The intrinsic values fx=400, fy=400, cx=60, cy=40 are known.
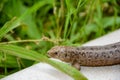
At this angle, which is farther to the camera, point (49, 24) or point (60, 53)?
point (49, 24)

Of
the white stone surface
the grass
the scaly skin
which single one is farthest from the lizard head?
the grass

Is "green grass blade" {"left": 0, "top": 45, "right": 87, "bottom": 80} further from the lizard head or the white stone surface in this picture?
the lizard head

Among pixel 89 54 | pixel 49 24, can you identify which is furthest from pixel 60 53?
pixel 49 24

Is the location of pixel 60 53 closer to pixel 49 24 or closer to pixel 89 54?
pixel 89 54

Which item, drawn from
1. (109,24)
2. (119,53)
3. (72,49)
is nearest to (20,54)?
(72,49)

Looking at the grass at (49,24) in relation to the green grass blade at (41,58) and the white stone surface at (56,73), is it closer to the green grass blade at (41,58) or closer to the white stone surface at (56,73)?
the white stone surface at (56,73)

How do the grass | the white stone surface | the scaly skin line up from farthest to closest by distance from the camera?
the grass → the scaly skin → the white stone surface

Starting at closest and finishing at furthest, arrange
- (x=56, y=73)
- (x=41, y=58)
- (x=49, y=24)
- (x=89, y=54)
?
(x=41, y=58)
(x=56, y=73)
(x=89, y=54)
(x=49, y=24)

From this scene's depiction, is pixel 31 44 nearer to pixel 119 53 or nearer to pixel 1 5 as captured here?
pixel 1 5
